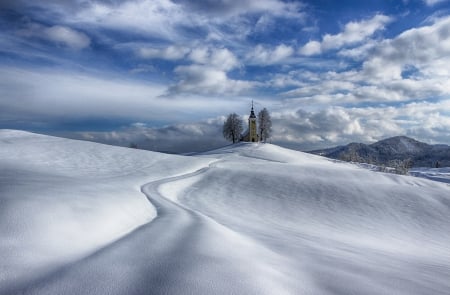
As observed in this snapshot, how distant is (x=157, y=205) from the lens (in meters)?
8.22

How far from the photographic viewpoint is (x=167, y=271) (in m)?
2.90

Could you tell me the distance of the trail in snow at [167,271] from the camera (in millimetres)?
2570

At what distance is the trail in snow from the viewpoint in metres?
2.57

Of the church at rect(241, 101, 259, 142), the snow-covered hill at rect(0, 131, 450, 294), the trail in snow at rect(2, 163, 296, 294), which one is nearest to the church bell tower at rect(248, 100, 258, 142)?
the church at rect(241, 101, 259, 142)

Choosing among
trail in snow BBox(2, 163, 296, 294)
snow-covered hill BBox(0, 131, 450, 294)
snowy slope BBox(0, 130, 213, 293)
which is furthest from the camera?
snowy slope BBox(0, 130, 213, 293)

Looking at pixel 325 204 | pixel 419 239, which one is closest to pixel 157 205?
pixel 325 204

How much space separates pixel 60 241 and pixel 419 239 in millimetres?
10635

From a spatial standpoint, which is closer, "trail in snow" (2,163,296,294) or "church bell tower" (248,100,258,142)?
"trail in snow" (2,163,296,294)

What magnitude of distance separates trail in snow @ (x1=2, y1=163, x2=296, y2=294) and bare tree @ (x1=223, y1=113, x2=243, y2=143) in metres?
62.5

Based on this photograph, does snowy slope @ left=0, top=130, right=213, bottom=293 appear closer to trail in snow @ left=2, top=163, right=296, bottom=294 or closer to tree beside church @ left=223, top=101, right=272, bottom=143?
trail in snow @ left=2, top=163, right=296, bottom=294

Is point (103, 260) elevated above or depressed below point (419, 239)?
above

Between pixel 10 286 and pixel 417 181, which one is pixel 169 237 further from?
pixel 417 181

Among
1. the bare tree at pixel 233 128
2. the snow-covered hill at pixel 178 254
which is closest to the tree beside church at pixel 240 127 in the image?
the bare tree at pixel 233 128

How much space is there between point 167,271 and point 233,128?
63.8 meters
